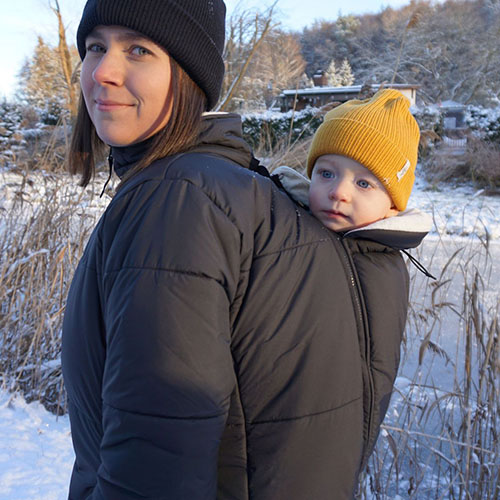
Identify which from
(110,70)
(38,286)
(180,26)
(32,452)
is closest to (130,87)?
(110,70)

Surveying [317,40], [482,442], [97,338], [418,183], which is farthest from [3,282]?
[317,40]

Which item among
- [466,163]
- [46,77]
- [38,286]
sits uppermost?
[46,77]

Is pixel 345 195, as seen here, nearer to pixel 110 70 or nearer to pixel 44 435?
pixel 110 70

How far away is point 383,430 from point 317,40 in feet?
183

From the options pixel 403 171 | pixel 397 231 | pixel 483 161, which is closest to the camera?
pixel 397 231

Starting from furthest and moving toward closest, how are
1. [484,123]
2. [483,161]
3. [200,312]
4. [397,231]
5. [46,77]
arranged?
[484,123] < [46,77] < [483,161] < [397,231] < [200,312]

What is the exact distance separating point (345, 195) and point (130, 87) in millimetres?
473

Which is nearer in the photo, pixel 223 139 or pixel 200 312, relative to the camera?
pixel 200 312

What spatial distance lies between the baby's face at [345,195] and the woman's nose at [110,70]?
454 mm

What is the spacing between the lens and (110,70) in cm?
91

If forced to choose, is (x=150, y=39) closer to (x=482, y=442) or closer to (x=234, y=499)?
(x=234, y=499)

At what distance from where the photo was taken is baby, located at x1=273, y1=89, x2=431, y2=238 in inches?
41.2

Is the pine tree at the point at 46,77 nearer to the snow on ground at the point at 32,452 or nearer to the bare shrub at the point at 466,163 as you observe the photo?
the snow on ground at the point at 32,452

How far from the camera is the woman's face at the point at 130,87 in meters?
0.91
